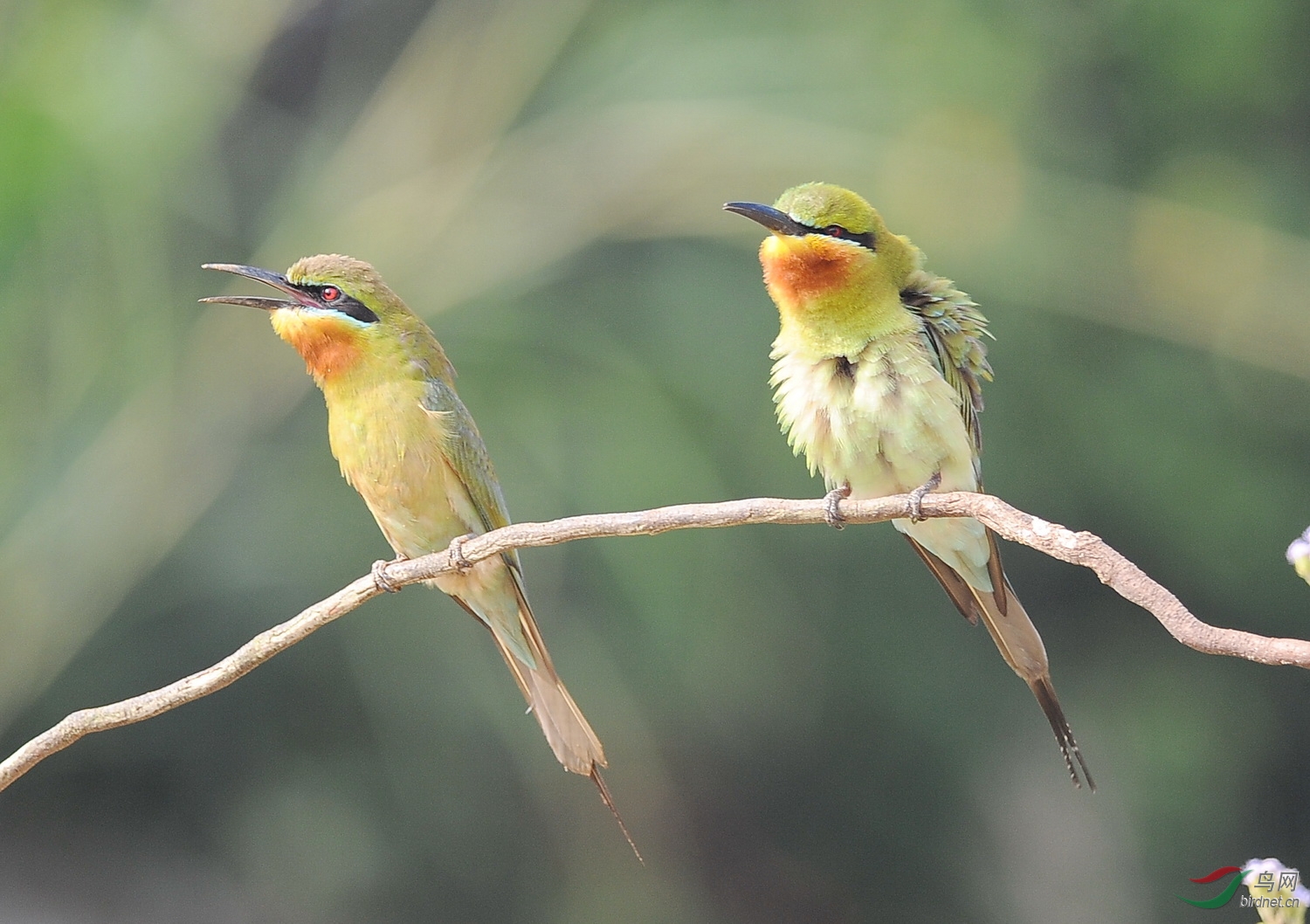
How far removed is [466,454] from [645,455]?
4.64 feet

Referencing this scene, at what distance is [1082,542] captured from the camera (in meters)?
1.13

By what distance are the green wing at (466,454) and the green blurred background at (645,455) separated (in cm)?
115

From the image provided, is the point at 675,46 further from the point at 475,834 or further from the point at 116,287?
the point at 475,834

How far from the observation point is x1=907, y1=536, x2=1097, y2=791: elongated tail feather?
5.34ft

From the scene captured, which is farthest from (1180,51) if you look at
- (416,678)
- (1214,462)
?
(416,678)

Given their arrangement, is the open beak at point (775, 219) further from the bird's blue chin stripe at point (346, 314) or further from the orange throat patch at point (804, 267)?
the bird's blue chin stripe at point (346, 314)

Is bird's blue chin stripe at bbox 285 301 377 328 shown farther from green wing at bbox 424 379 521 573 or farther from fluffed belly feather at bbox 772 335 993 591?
fluffed belly feather at bbox 772 335 993 591

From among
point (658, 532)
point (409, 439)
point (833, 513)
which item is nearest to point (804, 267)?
point (833, 513)

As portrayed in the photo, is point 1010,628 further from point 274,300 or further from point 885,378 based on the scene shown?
point 274,300

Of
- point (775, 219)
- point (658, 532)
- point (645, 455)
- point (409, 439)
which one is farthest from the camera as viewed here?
point (645, 455)

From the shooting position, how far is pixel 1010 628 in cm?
171

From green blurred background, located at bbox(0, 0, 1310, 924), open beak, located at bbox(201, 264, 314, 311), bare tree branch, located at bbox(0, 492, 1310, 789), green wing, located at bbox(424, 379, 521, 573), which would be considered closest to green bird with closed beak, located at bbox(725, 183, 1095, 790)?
bare tree branch, located at bbox(0, 492, 1310, 789)

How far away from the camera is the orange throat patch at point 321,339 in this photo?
1.66 meters

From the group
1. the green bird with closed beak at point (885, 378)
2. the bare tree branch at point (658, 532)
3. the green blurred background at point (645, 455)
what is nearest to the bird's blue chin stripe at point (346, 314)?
the bare tree branch at point (658, 532)
